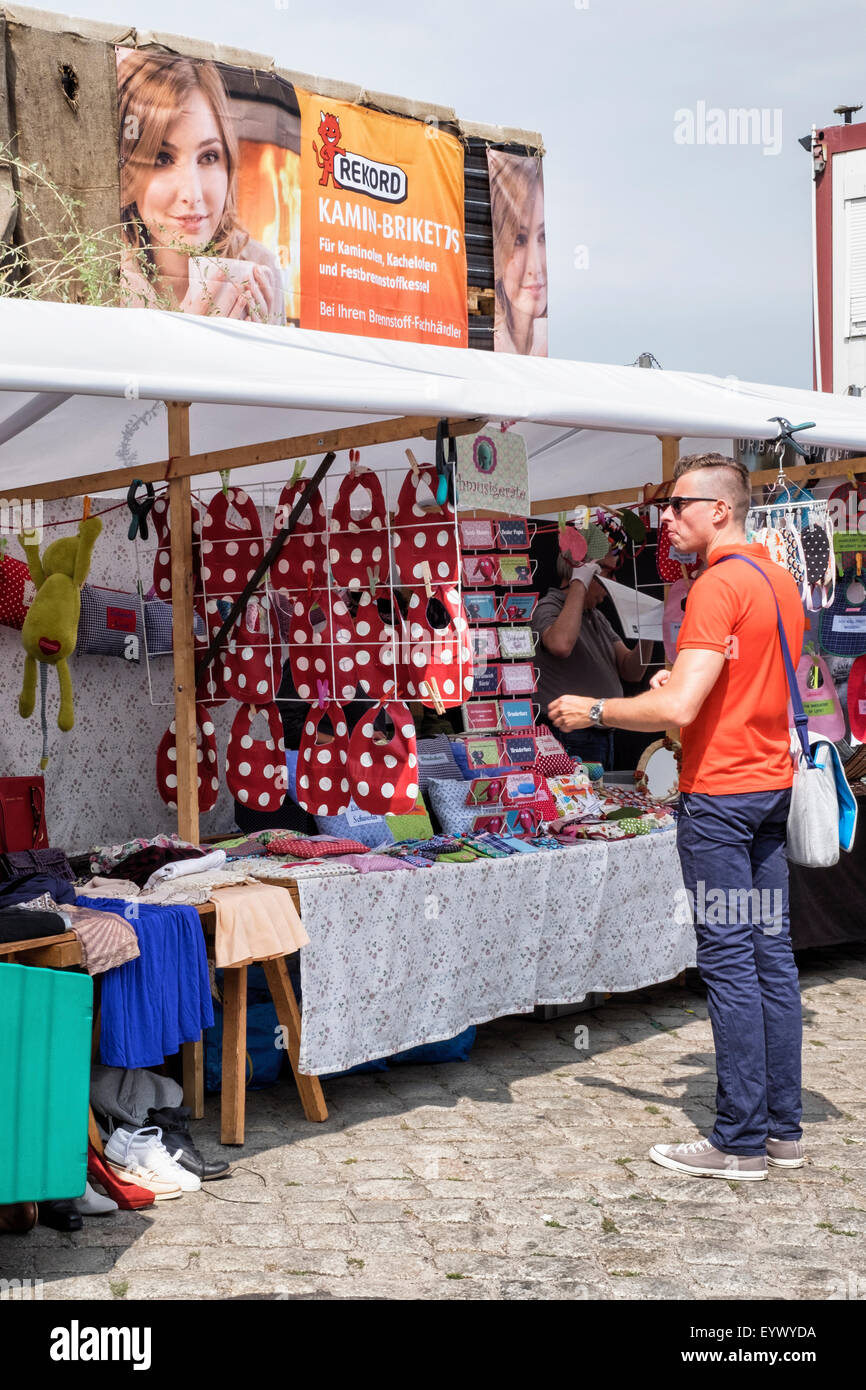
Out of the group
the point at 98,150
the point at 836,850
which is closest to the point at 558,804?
the point at 836,850

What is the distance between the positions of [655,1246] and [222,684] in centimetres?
248

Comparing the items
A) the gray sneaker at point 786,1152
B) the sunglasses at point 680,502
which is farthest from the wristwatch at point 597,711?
the gray sneaker at point 786,1152

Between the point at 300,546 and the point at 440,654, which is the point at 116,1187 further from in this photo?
the point at 300,546

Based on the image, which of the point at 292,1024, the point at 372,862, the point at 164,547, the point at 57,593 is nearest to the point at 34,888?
the point at 292,1024

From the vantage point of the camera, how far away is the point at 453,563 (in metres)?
4.24

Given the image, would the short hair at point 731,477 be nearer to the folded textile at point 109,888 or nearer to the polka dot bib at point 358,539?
the polka dot bib at point 358,539

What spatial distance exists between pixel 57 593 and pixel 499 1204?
2454mm

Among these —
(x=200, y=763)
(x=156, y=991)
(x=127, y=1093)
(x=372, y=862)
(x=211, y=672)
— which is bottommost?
(x=127, y=1093)

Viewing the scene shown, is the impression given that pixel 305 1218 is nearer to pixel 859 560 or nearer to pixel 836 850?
pixel 836 850

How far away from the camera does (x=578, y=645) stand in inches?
247

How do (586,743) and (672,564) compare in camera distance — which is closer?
(672,564)

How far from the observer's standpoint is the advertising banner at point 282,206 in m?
8.93

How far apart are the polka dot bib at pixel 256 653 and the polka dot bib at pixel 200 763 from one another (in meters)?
0.22

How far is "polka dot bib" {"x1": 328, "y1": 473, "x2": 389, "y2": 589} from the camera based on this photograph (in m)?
4.39
